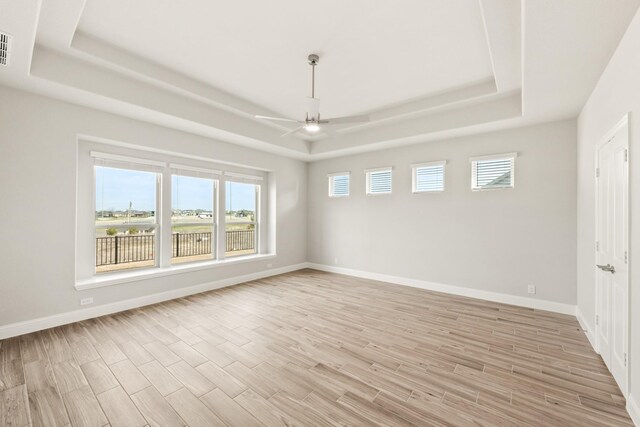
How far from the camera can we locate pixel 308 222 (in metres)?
7.24

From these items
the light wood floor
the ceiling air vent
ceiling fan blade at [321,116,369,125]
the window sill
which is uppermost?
the ceiling air vent

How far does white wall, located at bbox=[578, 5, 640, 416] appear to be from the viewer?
1.92 metres

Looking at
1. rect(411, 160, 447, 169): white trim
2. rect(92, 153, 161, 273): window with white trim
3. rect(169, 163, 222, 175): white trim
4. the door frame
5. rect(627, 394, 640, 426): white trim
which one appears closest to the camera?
rect(627, 394, 640, 426): white trim

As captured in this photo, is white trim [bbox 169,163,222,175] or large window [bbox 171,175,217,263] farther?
large window [bbox 171,175,217,263]

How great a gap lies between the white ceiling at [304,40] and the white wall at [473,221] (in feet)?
5.11

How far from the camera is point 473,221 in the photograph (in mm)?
4734

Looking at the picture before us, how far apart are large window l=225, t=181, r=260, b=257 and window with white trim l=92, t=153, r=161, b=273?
140cm

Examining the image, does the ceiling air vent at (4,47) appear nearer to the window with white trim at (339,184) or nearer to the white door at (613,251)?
the white door at (613,251)

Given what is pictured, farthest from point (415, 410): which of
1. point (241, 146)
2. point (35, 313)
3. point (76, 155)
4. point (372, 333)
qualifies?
point (241, 146)

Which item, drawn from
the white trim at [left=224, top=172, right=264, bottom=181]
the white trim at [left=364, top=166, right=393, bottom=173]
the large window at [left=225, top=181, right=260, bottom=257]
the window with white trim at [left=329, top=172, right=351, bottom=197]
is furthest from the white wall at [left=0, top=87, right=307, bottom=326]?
the white trim at [left=364, top=166, right=393, bottom=173]

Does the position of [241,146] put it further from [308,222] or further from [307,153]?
[308,222]

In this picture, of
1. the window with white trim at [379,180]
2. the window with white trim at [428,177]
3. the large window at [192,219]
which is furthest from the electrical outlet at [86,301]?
the window with white trim at [428,177]

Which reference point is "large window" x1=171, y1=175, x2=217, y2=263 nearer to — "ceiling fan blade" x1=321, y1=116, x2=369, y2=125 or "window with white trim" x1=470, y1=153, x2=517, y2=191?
"ceiling fan blade" x1=321, y1=116, x2=369, y2=125

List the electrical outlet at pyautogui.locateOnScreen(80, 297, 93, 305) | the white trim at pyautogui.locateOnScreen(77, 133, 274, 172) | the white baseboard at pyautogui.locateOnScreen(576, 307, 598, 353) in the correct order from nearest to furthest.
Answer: the white baseboard at pyautogui.locateOnScreen(576, 307, 598, 353), the electrical outlet at pyautogui.locateOnScreen(80, 297, 93, 305), the white trim at pyautogui.locateOnScreen(77, 133, 274, 172)
